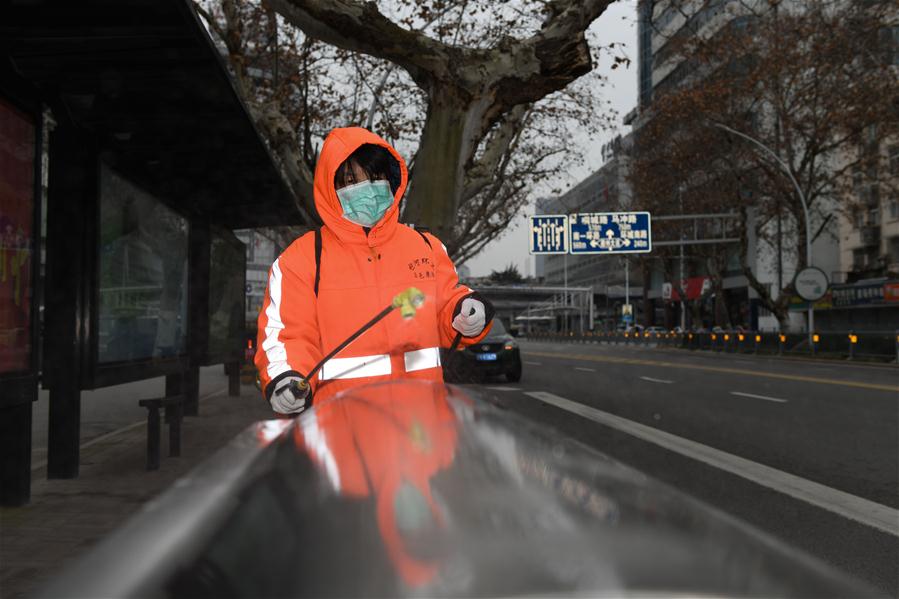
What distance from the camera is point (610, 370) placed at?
794 inches

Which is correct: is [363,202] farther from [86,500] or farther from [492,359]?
[492,359]

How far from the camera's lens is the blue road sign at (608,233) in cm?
3002

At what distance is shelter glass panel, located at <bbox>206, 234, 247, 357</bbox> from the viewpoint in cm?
990

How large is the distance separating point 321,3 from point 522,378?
36.9 ft

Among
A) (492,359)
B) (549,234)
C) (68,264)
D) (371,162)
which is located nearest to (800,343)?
(549,234)

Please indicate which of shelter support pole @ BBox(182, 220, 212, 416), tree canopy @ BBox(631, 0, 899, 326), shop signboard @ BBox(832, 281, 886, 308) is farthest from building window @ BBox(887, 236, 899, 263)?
shelter support pole @ BBox(182, 220, 212, 416)

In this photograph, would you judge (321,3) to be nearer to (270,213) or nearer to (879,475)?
(270,213)

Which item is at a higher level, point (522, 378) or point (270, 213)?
point (270, 213)

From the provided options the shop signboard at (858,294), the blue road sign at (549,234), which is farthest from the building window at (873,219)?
the blue road sign at (549,234)

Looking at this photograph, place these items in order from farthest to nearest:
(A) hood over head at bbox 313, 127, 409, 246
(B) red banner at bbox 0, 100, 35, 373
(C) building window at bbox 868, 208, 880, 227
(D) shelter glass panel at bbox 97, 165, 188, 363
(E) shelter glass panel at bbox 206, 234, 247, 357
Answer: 1. (C) building window at bbox 868, 208, 880, 227
2. (E) shelter glass panel at bbox 206, 234, 247, 357
3. (D) shelter glass panel at bbox 97, 165, 188, 363
4. (B) red banner at bbox 0, 100, 35, 373
5. (A) hood over head at bbox 313, 127, 409, 246

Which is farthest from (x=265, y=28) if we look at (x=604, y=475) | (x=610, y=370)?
(x=604, y=475)

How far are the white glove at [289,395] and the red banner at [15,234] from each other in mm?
3374

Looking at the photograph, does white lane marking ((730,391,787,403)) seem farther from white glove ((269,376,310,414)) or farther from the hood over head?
white glove ((269,376,310,414))

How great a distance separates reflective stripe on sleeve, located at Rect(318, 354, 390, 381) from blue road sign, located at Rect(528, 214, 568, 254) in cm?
2803
